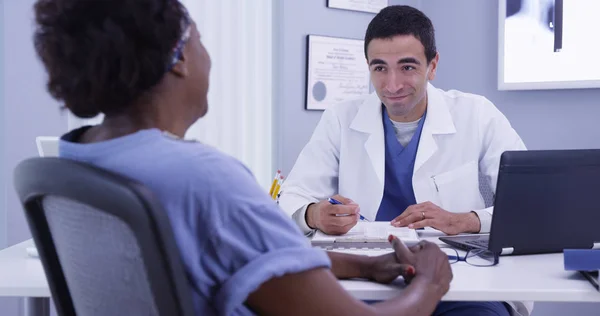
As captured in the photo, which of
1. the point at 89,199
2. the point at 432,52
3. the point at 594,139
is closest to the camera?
the point at 89,199

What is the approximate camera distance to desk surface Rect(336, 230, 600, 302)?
1097 mm

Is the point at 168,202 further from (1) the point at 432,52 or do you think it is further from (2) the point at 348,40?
(2) the point at 348,40

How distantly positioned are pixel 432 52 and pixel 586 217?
90 centimetres

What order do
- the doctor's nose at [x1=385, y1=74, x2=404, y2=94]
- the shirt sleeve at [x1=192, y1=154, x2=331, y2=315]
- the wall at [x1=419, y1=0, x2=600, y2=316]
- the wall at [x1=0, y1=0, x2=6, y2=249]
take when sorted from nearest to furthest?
the shirt sleeve at [x1=192, y1=154, x2=331, y2=315]
the doctor's nose at [x1=385, y1=74, x2=404, y2=94]
the wall at [x1=0, y1=0, x2=6, y2=249]
the wall at [x1=419, y1=0, x2=600, y2=316]

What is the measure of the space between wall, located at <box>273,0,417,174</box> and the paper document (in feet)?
3.63

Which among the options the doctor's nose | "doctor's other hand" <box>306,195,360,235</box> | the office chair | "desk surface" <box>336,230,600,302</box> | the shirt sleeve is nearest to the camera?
the office chair

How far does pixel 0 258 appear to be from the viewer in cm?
146

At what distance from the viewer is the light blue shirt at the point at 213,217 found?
732 mm

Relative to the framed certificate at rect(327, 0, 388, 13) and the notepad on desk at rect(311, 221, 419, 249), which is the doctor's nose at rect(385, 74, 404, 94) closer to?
the notepad on desk at rect(311, 221, 419, 249)

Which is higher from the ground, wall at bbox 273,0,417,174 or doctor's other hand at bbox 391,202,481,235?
wall at bbox 273,0,417,174

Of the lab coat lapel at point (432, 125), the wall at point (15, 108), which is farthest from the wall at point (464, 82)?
the wall at point (15, 108)

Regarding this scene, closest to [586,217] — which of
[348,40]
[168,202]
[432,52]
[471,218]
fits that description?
[471,218]

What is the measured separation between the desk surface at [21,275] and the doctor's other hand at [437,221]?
93 cm

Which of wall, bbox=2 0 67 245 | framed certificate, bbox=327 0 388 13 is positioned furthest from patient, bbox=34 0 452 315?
framed certificate, bbox=327 0 388 13
